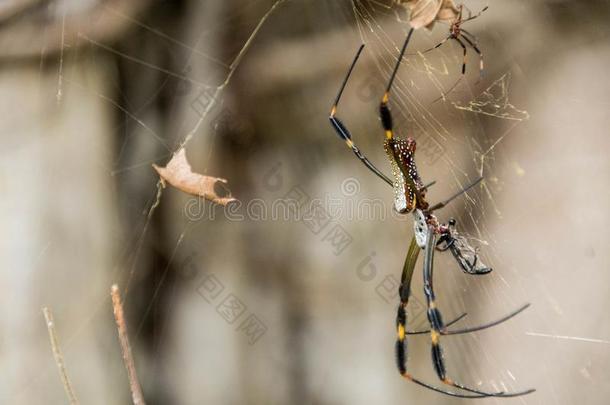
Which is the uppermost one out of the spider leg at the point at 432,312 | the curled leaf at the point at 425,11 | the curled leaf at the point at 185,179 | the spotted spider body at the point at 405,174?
the curled leaf at the point at 185,179

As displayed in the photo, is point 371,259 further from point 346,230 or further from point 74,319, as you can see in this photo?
point 74,319

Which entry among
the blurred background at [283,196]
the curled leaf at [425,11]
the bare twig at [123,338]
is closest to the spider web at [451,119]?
the blurred background at [283,196]

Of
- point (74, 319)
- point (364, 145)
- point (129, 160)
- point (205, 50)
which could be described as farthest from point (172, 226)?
point (364, 145)

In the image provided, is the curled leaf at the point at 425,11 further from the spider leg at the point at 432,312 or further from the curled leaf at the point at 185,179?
Result: the curled leaf at the point at 185,179

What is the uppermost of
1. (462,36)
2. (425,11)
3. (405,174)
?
(462,36)

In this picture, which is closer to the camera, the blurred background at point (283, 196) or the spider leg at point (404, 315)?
the spider leg at point (404, 315)

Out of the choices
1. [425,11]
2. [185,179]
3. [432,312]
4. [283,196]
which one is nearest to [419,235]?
[432,312]

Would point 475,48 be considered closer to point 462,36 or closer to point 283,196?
point 462,36
